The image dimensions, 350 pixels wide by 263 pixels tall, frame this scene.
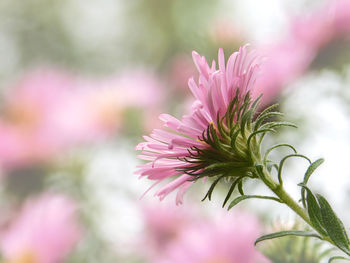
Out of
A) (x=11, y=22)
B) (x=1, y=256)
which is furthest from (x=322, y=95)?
(x=11, y=22)

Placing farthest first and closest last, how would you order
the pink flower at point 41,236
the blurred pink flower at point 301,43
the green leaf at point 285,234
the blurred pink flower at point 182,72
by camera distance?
the blurred pink flower at point 182,72
the pink flower at point 41,236
the blurred pink flower at point 301,43
the green leaf at point 285,234

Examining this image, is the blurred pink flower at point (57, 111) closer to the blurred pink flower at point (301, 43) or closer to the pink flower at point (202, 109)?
the blurred pink flower at point (301, 43)

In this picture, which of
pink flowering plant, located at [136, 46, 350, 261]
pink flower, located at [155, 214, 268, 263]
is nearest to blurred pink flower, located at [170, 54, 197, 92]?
pink flower, located at [155, 214, 268, 263]

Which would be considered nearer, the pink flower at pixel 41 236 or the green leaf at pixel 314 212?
the green leaf at pixel 314 212

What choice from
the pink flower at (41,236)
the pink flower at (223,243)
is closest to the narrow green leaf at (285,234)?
the pink flower at (223,243)

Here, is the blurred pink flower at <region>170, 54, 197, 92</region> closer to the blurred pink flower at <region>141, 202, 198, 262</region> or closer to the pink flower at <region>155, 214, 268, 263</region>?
the blurred pink flower at <region>141, 202, 198, 262</region>

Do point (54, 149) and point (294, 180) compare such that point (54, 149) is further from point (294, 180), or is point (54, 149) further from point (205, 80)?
point (205, 80)
